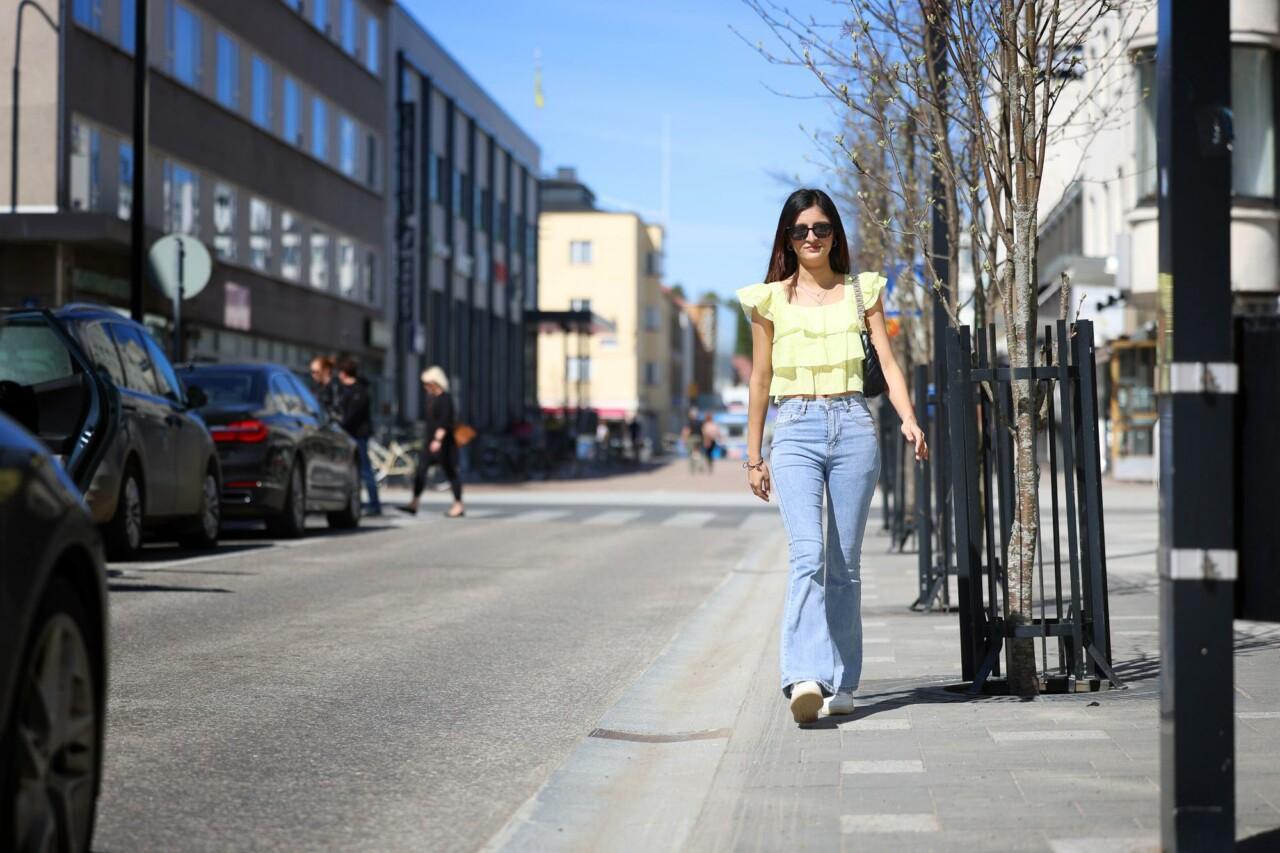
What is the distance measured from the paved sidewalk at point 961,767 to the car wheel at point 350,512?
40.1 feet

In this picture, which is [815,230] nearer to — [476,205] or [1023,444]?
[1023,444]

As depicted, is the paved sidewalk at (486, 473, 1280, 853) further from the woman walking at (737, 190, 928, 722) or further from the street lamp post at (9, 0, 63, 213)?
the street lamp post at (9, 0, 63, 213)

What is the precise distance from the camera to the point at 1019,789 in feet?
17.2

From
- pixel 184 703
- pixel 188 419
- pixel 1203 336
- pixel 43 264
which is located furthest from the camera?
pixel 43 264

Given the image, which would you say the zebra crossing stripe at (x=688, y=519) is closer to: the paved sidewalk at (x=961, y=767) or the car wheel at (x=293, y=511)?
the car wheel at (x=293, y=511)

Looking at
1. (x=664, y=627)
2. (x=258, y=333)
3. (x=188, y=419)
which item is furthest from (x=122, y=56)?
(x=664, y=627)

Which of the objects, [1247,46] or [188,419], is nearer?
[188,419]

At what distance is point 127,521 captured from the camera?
13938mm

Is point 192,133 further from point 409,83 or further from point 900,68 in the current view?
point 900,68

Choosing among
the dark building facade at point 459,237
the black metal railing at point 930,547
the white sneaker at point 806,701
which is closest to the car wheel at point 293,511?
the black metal railing at point 930,547

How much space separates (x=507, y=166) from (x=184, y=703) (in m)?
61.0

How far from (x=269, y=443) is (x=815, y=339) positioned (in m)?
11.1

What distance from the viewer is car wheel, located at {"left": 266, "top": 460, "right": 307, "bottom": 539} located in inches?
701

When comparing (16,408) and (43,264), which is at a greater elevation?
(43,264)
